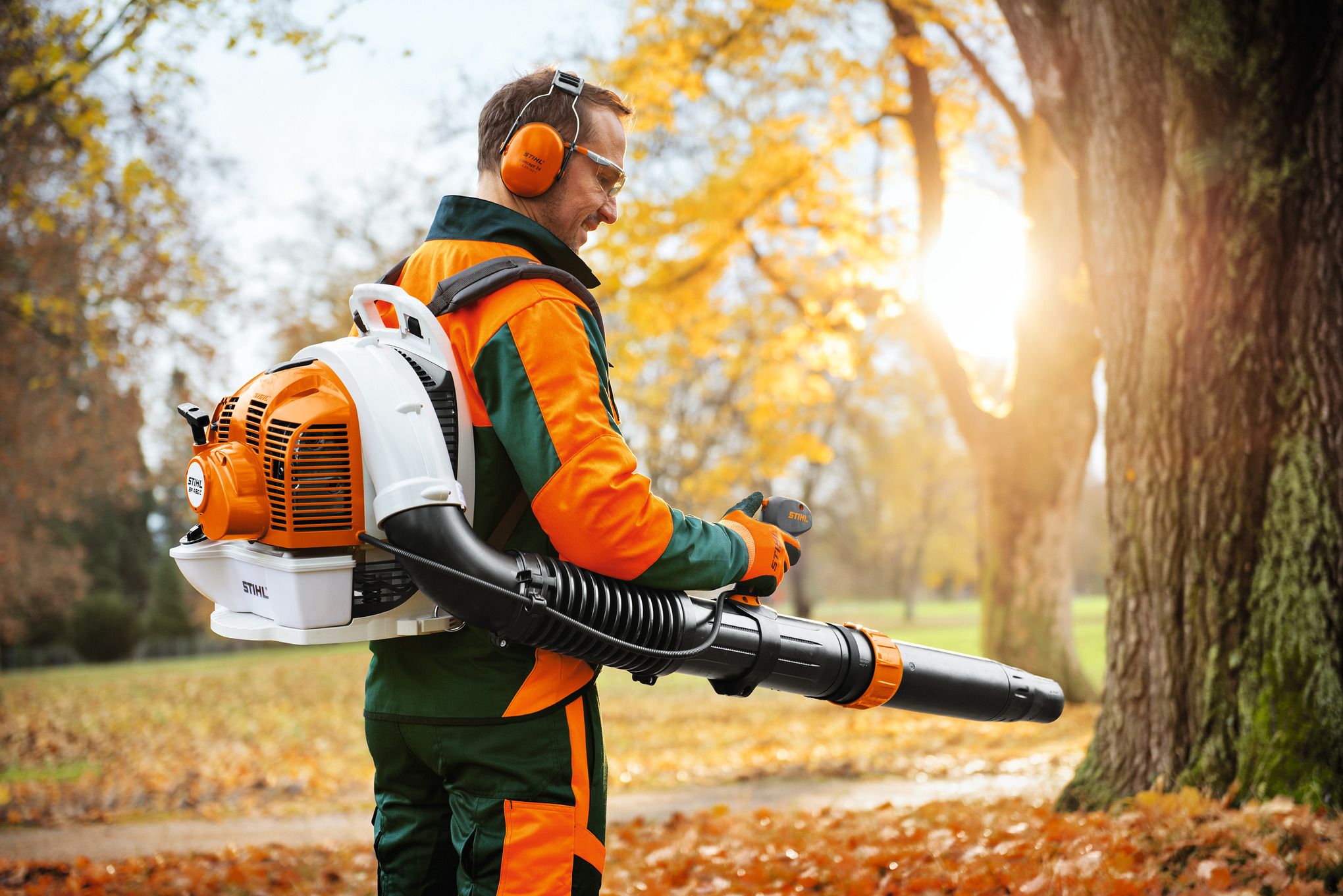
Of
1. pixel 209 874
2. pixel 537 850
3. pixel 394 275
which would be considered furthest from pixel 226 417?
pixel 209 874

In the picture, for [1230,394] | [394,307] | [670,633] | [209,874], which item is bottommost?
[209,874]

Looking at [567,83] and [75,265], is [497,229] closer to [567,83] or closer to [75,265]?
[567,83]

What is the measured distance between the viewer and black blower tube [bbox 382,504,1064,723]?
1.63 m

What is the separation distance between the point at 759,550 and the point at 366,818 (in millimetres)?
5153

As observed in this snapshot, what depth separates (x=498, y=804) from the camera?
1741mm

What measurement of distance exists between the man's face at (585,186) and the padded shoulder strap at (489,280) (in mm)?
243

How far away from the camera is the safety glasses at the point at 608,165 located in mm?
2027

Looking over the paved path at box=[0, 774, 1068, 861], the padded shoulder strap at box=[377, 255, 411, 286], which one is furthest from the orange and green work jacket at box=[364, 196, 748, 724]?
the paved path at box=[0, 774, 1068, 861]

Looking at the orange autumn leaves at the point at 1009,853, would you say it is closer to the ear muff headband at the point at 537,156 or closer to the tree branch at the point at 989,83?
the ear muff headband at the point at 537,156

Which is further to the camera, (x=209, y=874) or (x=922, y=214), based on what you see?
(x=922, y=214)

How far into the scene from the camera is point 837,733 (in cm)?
1023

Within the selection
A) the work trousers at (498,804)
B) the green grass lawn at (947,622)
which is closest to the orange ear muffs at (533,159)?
the work trousers at (498,804)

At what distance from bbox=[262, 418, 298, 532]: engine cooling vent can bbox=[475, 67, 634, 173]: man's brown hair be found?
782 mm

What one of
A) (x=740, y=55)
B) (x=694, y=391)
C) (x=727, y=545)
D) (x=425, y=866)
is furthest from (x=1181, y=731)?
(x=694, y=391)
